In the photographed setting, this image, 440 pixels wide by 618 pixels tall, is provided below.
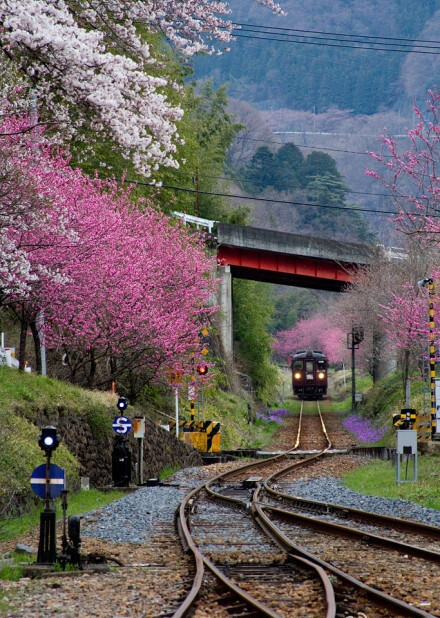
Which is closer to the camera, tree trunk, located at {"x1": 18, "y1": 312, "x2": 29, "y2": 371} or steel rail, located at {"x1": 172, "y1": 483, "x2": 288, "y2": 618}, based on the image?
steel rail, located at {"x1": 172, "y1": 483, "x2": 288, "y2": 618}

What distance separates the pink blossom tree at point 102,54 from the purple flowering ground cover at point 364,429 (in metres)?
26.6

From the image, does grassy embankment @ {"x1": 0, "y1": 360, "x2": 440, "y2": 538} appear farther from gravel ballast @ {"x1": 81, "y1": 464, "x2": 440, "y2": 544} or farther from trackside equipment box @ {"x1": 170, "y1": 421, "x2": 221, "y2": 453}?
trackside equipment box @ {"x1": 170, "y1": 421, "x2": 221, "y2": 453}

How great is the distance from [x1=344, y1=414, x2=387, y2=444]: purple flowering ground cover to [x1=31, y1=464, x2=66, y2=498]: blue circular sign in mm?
29004

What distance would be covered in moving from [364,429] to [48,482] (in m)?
35.6

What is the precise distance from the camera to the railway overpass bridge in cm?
5012

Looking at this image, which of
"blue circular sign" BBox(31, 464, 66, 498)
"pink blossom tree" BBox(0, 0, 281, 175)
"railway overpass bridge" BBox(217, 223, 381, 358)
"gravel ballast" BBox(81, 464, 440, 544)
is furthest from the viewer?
"railway overpass bridge" BBox(217, 223, 381, 358)

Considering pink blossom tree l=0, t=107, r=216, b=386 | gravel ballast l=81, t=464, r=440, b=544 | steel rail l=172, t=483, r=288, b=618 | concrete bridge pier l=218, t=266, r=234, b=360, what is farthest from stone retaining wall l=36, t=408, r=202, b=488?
concrete bridge pier l=218, t=266, r=234, b=360

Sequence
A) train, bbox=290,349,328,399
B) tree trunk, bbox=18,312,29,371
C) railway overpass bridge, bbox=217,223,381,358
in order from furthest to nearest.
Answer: train, bbox=290,349,328,399 < railway overpass bridge, bbox=217,223,381,358 < tree trunk, bbox=18,312,29,371

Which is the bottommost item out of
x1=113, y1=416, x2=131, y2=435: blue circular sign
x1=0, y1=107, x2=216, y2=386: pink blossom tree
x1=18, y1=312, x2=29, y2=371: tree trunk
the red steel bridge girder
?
x1=113, y1=416, x2=131, y2=435: blue circular sign

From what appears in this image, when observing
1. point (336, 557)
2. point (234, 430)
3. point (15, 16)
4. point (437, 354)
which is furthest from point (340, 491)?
point (234, 430)

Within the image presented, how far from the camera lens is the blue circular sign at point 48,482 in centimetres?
1068

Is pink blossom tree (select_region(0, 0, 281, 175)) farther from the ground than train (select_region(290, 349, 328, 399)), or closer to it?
farther from the ground

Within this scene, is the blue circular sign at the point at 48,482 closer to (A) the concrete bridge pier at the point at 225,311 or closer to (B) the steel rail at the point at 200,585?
(B) the steel rail at the point at 200,585

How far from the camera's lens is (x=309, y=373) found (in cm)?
7594
